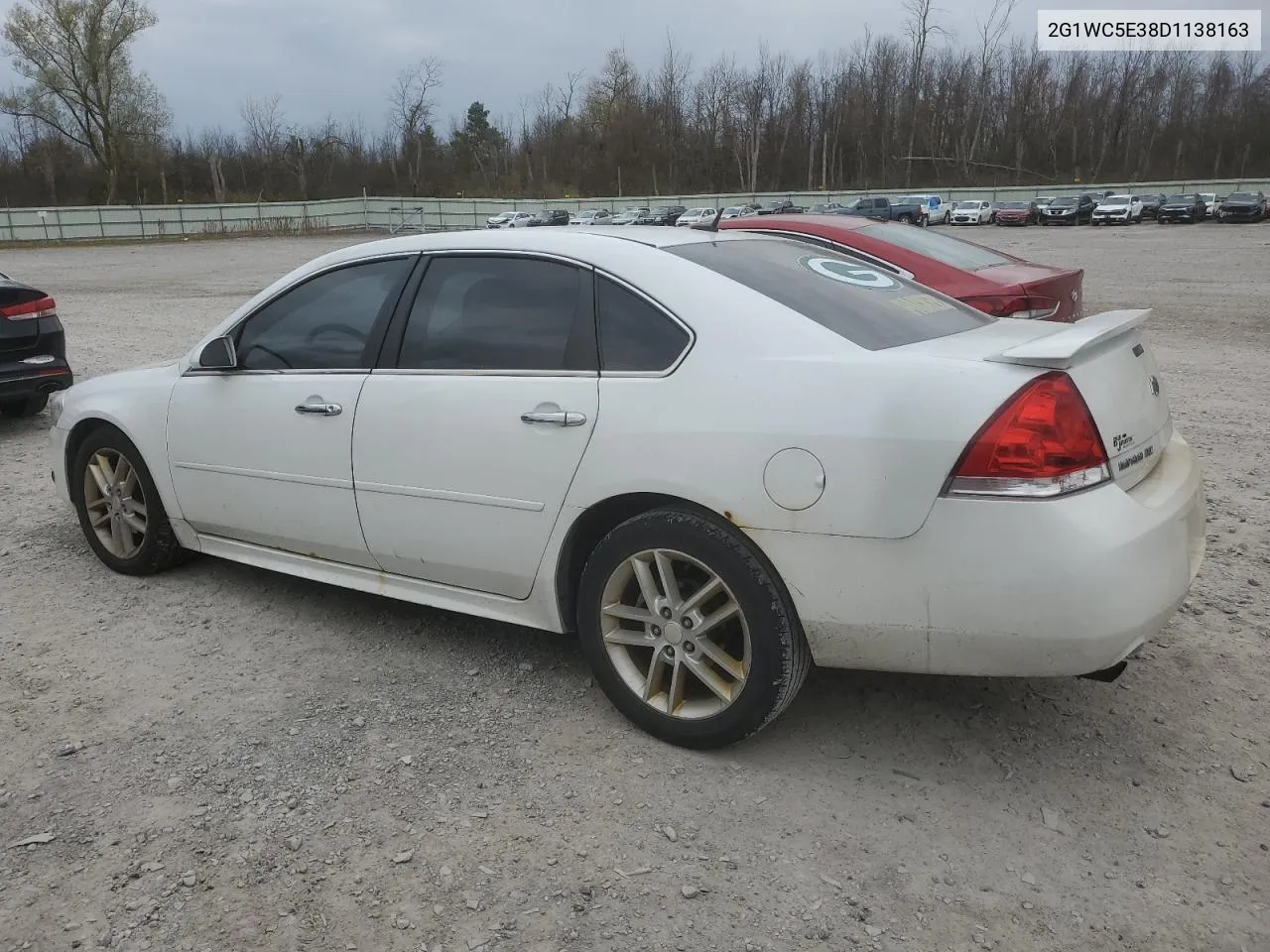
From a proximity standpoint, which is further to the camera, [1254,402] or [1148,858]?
[1254,402]

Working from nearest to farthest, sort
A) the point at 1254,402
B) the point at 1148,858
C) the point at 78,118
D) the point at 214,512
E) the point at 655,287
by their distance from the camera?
the point at 1148,858, the point at 655,287, the point at 214,512, the point at 1254,402, the point at 78,118

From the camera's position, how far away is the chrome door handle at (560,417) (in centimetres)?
312

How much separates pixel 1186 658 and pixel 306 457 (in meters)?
3.31

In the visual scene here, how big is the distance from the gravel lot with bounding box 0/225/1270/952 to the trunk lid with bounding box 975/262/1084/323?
253 cm

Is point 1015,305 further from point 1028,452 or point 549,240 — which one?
point 1028,452

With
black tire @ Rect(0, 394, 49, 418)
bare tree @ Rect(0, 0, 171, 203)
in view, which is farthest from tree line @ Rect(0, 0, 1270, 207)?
black tire @ Rect(0, 394, 49, 418)

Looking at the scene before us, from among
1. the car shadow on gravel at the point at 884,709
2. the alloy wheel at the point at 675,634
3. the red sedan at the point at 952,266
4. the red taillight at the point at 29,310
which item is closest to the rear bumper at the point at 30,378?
the red taillight at the point at 29,310

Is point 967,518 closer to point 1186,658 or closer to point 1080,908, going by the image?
point 1080,908

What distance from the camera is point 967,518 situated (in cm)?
254

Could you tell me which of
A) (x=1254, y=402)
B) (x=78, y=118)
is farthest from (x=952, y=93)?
(x=1254, y=402)

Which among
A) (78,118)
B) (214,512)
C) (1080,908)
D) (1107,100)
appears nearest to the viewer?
(1080,908)

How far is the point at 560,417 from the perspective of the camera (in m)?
3.15

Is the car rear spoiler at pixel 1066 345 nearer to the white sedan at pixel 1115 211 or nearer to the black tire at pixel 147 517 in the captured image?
the black tire at pixel 147 517

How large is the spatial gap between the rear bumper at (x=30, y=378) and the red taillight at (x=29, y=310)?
13.5 inches
